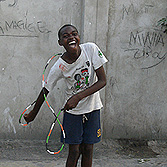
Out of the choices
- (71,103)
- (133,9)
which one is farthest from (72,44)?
(133,9)

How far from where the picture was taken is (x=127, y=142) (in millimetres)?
4754

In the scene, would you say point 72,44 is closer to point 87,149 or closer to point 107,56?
point 87,149

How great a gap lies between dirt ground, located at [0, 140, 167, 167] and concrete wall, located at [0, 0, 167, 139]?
0.13 m

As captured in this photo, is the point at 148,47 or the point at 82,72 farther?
the point at 148,47

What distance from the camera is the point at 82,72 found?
9.89ft

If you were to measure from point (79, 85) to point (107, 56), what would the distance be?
1.62 metres

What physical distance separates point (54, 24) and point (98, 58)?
5.30 feet

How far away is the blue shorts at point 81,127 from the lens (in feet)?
10.2

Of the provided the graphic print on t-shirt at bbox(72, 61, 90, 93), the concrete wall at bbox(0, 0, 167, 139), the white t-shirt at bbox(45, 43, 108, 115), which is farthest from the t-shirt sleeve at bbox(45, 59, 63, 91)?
the concrete wall at bbox(0, 0, 167, 139)

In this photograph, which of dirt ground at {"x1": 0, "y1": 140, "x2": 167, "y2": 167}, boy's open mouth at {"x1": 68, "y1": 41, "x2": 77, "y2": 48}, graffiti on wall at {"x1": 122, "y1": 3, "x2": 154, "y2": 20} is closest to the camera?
boy's open mouth at {"x1": 68, "y1": 41, "x2": 77, "y2": 48}

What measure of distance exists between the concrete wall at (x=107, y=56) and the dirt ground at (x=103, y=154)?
13 centimetres

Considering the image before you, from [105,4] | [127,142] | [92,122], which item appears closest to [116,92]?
[127,142]

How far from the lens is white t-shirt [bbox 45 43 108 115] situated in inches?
119

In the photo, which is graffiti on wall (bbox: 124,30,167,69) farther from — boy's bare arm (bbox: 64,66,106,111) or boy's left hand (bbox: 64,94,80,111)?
boy's left hand (bbox: 64,94,80,111)
